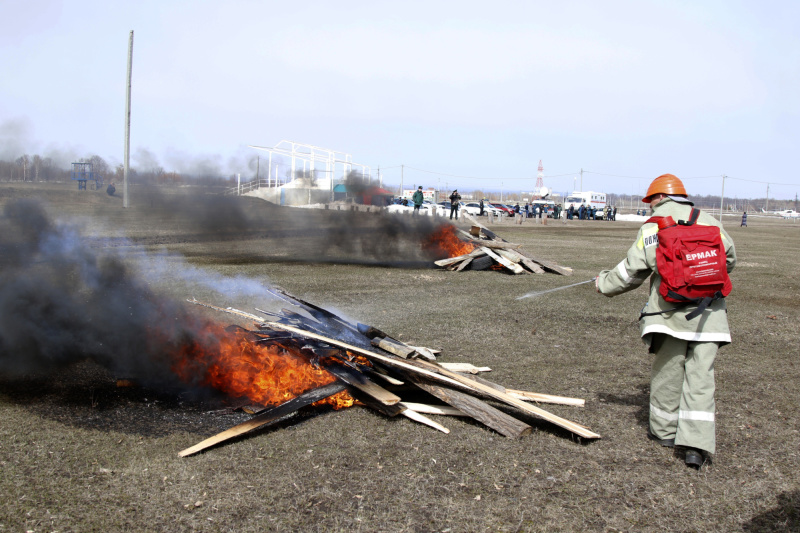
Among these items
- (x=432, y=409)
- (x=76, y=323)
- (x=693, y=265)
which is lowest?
(x=432, y=409)

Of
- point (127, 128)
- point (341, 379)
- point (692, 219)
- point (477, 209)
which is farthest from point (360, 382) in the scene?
point (477, 209)

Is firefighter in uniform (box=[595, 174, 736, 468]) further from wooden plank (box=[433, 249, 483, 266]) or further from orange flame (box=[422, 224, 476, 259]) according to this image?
orange flame (box=[422, 224, 476, 259])

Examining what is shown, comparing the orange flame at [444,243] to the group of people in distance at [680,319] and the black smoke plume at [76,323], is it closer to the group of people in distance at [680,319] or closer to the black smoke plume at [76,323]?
the black smoke plume at [76,323]

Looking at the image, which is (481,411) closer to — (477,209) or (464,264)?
(464,264)

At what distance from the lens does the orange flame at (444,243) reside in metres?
15.7

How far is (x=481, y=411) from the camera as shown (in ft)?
14.6

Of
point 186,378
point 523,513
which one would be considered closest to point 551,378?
point 523,513

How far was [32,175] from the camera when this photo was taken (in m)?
10.5

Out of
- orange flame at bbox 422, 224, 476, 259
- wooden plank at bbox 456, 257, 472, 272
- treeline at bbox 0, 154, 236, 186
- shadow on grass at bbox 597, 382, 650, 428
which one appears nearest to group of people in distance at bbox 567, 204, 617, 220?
orange flame at bbox 422, 224, 476, 259

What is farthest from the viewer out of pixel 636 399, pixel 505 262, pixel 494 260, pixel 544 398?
pixel 494 260

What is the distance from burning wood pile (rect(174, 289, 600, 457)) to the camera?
14.6 feet

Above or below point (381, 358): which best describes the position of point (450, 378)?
below

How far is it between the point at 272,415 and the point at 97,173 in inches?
453

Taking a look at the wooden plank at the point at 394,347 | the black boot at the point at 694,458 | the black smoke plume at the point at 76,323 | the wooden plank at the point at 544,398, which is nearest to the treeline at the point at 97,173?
the black smoke plume at the point at 76,323
